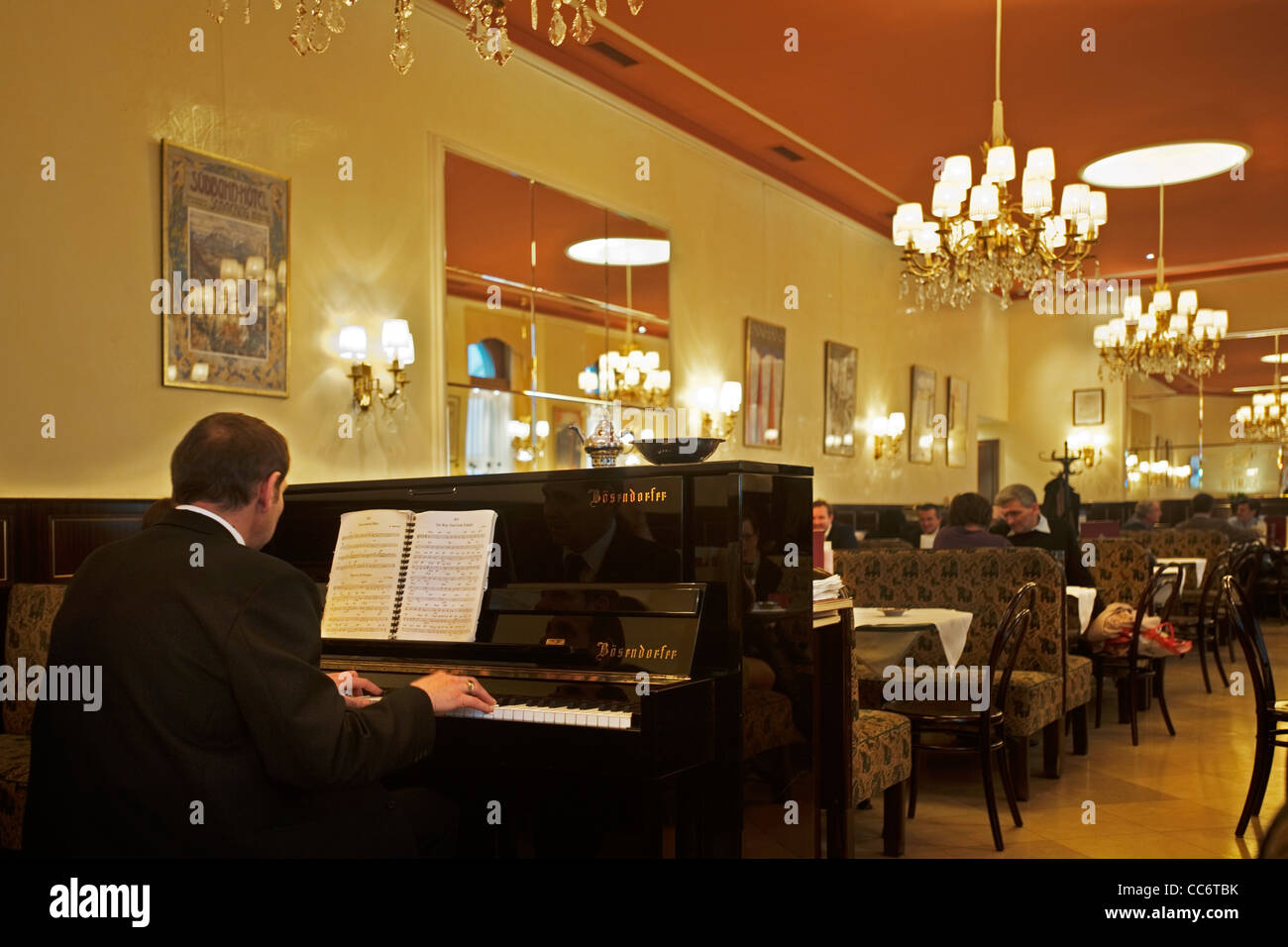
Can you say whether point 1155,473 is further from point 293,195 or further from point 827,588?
point 827,588

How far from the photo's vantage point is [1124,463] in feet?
44.9

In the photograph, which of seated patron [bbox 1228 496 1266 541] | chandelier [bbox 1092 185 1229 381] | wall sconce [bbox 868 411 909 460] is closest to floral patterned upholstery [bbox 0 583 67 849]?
chandelier [bbox 1092 185 1229 381]

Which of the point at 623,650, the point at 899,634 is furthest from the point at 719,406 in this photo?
the point at 623,650

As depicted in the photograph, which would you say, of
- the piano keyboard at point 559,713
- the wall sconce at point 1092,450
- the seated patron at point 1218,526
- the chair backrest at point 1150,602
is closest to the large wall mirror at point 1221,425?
the wall sconce at point 1092,450

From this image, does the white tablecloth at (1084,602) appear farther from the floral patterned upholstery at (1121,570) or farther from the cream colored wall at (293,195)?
the cream colored wall at (293,195)

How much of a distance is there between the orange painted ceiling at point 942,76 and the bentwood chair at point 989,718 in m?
4.14

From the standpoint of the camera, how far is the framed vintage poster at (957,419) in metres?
13.0

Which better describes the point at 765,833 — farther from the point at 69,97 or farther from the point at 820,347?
the point at 820,347

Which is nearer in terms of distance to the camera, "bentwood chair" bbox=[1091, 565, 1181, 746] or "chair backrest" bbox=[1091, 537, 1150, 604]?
"bentwood chair" bbox=[1091, 565, 1181, 746]

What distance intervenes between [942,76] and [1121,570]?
11.7ft

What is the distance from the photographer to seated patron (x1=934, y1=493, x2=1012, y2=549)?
5488 millimetres

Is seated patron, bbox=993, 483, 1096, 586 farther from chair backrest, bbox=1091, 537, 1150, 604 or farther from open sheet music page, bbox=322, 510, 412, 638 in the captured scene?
open sheet music page, bbox=322, 510, 412, 638

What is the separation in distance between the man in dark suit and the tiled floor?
1145 millimetres
